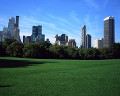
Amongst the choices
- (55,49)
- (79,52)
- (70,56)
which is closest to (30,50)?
(55,49)

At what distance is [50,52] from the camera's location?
251ft

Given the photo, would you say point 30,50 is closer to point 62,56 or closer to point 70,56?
point 62,56

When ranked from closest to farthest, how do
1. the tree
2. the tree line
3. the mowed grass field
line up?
the mowed grass field
the tree
the tree line

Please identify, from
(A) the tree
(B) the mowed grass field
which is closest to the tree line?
(A) the tree

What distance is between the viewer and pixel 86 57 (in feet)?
266

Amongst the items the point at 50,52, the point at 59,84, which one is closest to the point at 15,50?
the point at 50,52

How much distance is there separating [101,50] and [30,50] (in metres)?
45.9

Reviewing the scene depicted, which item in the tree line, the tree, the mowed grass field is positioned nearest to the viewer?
the mowed grass field

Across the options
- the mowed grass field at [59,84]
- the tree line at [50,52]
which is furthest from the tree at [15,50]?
the mowed grass field at [59,84]

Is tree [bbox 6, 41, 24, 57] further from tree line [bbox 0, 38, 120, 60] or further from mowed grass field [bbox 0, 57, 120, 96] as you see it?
mowed grass field [bbox 0, 57, 120, 96]

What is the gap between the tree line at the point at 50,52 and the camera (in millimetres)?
→ 68875

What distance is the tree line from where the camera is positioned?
68875mm

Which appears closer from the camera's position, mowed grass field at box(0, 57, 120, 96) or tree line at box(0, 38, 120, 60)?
mowed grass field at box(0, 57, 120, 96)

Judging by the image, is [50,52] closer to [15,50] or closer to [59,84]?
[15,50]
